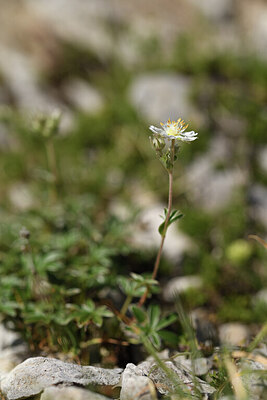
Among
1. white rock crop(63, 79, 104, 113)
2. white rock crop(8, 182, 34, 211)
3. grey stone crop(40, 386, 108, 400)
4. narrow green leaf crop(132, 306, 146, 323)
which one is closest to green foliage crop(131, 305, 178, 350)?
narrow green leaf crop(132, 306, 146, 323)

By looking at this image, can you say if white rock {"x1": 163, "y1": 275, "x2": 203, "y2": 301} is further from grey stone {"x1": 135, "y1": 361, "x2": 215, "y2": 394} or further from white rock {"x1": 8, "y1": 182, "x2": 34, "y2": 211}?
white rock {"x1": 8, "y1": 182, "x2": 34, "y2": 211}

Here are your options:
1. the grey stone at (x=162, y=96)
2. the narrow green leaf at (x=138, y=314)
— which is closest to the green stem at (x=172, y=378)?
the narrow green leaf at (x=138, y=314)

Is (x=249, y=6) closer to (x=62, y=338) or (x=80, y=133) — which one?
(x=80, y=133)

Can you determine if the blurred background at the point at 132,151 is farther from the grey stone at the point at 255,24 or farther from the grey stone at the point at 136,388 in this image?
the grey stone at the point at 136,388

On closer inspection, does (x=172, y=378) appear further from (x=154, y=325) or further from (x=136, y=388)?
(x=154, y=325)

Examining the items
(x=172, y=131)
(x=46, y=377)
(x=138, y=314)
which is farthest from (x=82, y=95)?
(x=46, y=377)

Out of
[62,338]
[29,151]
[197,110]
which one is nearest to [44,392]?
[62,338]
